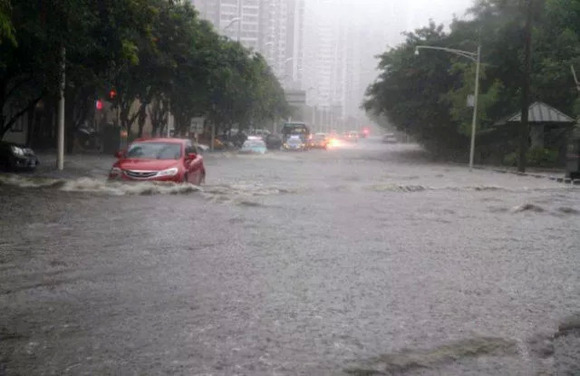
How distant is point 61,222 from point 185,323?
6.69 m

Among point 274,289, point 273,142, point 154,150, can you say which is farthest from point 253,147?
point 274,289

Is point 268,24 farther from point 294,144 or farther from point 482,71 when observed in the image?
point 482,71

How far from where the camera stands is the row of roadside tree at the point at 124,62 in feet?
61.8

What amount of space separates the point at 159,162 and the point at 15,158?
314 inches

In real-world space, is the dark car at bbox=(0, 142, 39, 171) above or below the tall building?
below

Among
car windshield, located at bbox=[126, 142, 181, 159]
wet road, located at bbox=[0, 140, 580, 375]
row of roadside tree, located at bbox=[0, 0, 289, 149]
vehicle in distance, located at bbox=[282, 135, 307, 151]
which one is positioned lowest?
wet road, located at bbox=[0, 140, 580, 375]

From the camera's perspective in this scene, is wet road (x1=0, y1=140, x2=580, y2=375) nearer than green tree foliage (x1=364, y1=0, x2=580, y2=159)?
Yes

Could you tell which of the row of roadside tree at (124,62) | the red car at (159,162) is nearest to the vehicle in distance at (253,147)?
the row of roadside tree at (124,62)

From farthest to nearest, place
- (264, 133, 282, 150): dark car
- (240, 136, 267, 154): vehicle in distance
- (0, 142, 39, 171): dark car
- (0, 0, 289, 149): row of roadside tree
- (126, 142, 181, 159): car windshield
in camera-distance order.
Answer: (264, 133, 282, 150): dark car < (240, 136, 267, 154): vehicle in distance < (0, 142, 39, 171): dark car < (0, 0, 289, 149): row of roadside tree < (126, 142, 181, 159): car windshield

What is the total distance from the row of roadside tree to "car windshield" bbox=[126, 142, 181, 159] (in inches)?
149

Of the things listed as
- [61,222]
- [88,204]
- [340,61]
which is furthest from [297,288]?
[340,61]

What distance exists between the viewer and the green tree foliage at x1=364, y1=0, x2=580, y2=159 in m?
43.4

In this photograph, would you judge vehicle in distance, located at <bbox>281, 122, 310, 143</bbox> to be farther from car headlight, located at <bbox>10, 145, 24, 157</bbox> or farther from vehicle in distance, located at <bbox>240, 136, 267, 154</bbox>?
car headlight, located at <bbox>10, 145, 24, 157</bbox>

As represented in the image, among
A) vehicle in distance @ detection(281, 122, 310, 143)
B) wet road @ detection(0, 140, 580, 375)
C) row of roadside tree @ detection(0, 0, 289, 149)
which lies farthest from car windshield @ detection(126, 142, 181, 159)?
vehicle in distance @ detection(281, 122, 310, 143)
